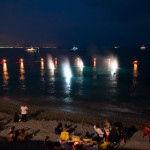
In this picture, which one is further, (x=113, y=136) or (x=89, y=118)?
(x=89, y=118)

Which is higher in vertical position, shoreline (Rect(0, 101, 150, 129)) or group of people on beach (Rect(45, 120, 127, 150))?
group of people on beach (Rect(45, 120, 127, 150))

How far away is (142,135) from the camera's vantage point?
37.1ft

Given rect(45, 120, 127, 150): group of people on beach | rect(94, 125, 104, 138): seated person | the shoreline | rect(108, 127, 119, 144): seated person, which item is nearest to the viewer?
rect(45, 120, 127, 150): group of people on beach

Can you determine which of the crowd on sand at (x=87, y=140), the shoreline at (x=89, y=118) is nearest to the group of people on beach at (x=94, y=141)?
the crowd on sand at (x=87, y=140)

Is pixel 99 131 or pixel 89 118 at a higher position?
pixel 99 131

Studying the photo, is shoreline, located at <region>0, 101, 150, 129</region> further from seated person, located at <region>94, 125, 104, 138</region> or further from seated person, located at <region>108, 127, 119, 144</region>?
seated person, located at <region>108, 127, 119, 144</region>

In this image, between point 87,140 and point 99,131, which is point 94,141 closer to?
point 87,140

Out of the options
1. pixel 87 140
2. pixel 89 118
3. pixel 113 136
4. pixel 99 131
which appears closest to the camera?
pixel 87 140

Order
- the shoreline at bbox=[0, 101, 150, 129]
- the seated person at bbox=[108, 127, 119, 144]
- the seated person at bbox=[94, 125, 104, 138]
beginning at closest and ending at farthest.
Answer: the seated person at bbox=[108, 127, 119, 144], the seated person at bbox=[94, 125, 104, 138], the shoreline at bbox=[0, 101, 150, 129]

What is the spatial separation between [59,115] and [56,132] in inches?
187

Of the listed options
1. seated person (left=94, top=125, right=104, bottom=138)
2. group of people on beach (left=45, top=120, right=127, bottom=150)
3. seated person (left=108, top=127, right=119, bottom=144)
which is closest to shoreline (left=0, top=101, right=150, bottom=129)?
seated person (left=94, top=125, right=104, bottom=138)

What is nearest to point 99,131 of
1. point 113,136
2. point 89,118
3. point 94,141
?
point 94,141

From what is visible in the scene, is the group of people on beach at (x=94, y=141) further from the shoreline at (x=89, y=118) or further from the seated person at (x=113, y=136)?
the shoreline at (x=89, y=118)

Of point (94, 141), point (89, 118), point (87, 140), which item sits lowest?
point (89, 118)
